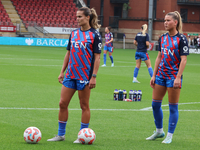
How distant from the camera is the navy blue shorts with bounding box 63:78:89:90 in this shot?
5824mm

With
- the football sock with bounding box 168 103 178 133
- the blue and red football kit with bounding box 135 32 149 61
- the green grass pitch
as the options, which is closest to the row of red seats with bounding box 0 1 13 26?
the green grass pitch

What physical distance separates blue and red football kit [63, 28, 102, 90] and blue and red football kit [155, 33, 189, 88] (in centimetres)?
107

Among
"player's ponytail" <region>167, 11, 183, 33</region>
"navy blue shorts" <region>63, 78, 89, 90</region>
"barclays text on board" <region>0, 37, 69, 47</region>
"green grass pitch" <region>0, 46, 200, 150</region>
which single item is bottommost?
"green grass pitch" <region>0, 46, 200, 150</region>

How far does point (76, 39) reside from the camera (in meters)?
5.82

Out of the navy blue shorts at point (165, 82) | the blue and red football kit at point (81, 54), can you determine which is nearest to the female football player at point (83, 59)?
the blue and red football kit at point (81, 54)

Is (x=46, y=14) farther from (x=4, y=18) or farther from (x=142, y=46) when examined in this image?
(x=142, y=46)

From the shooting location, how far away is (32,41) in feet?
138

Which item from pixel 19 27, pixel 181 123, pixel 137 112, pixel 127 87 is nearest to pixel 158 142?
pixel 181 123

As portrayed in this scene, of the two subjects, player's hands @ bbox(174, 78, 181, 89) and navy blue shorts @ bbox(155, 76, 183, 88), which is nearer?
player's hands @ bbox(174, 78, 181, 89)

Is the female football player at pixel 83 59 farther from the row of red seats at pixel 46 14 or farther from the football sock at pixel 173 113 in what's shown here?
the row of red seats at pixel 46 14

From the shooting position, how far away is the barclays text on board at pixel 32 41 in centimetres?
4141

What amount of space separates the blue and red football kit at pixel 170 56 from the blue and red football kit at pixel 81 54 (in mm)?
1075

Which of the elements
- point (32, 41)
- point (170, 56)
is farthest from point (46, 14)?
point (170, 56)

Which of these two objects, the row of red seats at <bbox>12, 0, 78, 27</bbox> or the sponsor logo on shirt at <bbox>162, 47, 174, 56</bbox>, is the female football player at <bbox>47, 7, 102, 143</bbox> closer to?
the sponsor logo on shirt at <bbox>162, 47, 174, 56</bbox>
